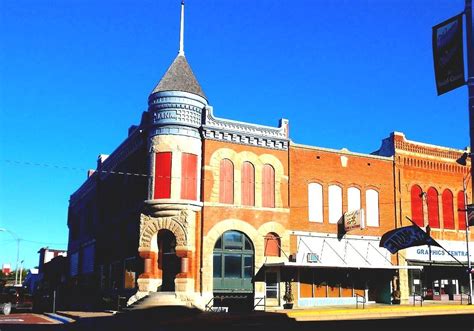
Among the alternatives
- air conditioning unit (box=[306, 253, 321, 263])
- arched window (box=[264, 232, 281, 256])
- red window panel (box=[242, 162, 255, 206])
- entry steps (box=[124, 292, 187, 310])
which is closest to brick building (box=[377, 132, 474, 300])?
air conditioning unit (box=[306, 253, 321, 263])

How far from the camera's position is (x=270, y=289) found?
3316 cm

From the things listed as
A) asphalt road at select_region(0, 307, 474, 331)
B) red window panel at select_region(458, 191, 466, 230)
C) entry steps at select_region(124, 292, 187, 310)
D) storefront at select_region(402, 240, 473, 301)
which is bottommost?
asphalt road at select_region(0, 307, 474, 331)

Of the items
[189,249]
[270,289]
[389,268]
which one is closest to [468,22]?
[189,249]

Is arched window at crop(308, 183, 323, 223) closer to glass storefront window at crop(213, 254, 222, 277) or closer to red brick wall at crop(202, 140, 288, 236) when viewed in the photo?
red brick wall at crop(202, 140, 288, 236)

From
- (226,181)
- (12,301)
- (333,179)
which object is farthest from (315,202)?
(12,301)

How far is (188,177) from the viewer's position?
31891 mm

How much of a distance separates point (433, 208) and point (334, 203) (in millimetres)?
8700

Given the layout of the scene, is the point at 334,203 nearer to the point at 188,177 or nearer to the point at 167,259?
the point at 188,177

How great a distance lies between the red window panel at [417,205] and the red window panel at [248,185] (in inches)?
496

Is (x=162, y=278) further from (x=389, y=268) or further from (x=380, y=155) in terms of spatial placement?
(x=380, y=155)

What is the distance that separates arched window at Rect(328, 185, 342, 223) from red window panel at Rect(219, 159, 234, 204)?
23.1 ft

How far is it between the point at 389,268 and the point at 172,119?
54.4 feet

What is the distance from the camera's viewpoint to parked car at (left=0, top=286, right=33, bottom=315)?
33406 mm

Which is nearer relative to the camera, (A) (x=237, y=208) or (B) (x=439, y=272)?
(A) (x=237, y=208)
